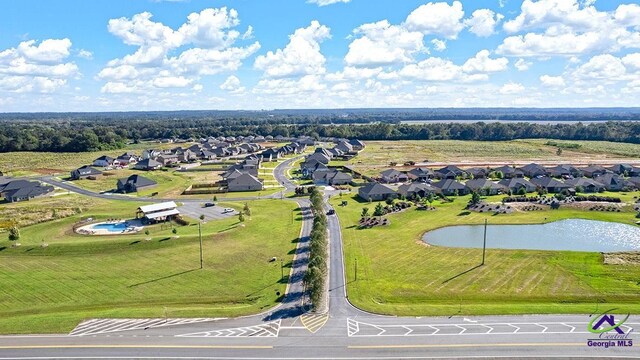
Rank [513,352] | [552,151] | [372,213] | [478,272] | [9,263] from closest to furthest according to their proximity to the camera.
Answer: [513,352], [478,272], [9,263], [372,213], [552,151]

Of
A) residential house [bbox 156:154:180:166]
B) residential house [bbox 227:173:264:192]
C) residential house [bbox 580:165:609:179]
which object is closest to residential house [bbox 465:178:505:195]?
residential house [bbox 580:165:609:179]

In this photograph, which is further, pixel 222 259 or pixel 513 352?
pixel 222 259

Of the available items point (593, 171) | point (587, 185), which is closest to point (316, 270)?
point (587, 185)

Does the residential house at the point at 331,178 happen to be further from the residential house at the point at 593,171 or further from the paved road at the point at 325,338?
the paved road at the point at 325,338

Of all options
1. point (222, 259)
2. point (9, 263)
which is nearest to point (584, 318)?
point (222, 259)

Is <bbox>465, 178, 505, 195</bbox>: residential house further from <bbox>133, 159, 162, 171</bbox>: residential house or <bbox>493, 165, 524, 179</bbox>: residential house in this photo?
<bbox>133, 159, 162, 171</bbox>: residential house

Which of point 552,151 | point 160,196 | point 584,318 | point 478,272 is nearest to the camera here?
point 584,318

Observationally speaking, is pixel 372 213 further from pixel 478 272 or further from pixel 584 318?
pixel 584 318
